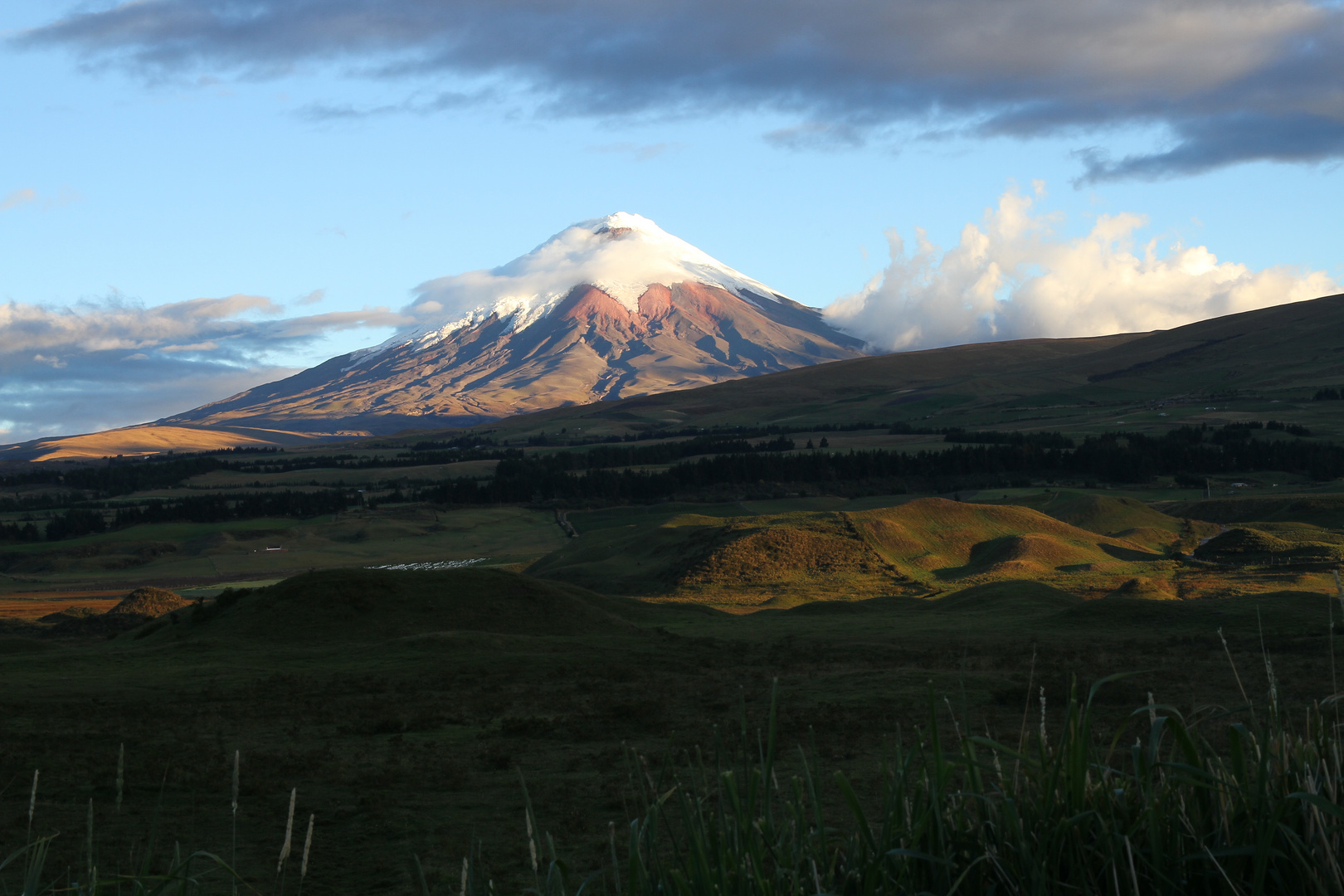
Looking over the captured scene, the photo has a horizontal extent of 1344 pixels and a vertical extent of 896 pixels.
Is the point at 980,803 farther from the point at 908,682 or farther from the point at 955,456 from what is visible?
the point at 955,456

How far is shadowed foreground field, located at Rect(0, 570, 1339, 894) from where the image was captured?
1474 centimetres

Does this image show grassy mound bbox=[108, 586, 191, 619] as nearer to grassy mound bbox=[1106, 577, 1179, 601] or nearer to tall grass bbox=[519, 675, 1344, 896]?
grassy mound bbox=[1106, 577, 1179, 601]

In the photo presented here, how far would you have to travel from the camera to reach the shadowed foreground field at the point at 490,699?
1474 cm

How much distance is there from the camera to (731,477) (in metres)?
112

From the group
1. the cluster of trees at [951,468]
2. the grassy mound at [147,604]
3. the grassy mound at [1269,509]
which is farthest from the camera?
the cluster of trees at [951,468]

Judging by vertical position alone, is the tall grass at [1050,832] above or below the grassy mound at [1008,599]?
Answer: above

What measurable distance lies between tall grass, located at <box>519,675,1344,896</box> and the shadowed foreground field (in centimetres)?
43

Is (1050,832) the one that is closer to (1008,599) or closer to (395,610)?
(395,610)

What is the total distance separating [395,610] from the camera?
3806 centimetres

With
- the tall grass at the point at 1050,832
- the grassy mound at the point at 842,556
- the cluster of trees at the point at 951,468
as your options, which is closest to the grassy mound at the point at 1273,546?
the grassy mound at the point at 842,556

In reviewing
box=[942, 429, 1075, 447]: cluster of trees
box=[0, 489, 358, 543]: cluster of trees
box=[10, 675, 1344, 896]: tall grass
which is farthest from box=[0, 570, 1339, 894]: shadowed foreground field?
box=[942, 429, 1075, 447]: cluster of trees

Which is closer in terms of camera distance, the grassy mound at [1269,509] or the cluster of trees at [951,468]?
the grassy mound at [1269,509]

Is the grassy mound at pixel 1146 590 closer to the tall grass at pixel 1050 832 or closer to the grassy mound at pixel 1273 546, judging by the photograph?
the grassy mound at pixel 1273 546

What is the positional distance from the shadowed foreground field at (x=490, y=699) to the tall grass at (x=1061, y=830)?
432mm
